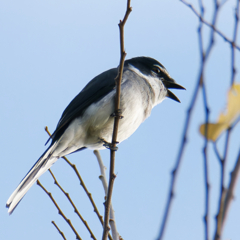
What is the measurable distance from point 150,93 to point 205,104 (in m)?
3.67

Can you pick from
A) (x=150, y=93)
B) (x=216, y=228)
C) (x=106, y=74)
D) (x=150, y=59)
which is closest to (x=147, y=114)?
(x=150, y=93)

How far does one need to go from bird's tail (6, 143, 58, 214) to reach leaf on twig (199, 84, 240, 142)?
10.0ft

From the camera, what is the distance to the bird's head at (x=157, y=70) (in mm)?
5785

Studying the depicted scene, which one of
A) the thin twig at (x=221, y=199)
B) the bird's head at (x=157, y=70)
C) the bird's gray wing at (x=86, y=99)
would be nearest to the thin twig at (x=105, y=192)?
the bird's gray wing at (x=86, y=99)

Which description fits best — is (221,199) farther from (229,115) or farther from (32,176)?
(32,176)

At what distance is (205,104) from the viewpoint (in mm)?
1533

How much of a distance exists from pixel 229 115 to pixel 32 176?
3355 mm

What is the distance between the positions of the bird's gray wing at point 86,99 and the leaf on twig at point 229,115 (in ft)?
11.1

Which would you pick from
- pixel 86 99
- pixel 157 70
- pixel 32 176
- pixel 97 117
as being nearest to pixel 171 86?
pixel 157 70

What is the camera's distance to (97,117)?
452cm

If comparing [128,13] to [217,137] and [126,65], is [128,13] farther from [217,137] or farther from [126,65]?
[126,65]

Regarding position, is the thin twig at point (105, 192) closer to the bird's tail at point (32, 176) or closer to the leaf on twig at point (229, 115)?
the bird's tail at point (32, 176)

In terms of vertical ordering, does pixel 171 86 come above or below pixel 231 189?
above

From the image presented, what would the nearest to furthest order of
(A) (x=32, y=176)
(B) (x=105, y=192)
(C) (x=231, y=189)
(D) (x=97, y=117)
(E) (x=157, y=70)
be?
(C) (x=231, y=189) → (B) (x=105, y=192) → (A) (x=32, y=176) → (D) (x=97, y=117) → (E) (x=157, y=70)
